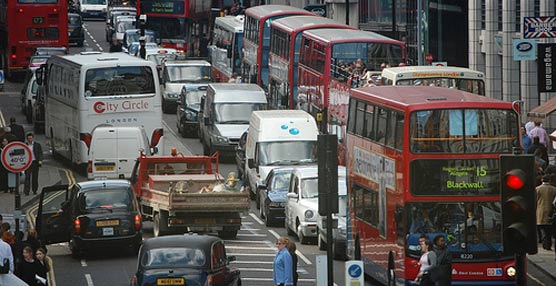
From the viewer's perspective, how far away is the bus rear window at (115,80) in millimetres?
45875

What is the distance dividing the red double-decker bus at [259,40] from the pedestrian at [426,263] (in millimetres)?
33413

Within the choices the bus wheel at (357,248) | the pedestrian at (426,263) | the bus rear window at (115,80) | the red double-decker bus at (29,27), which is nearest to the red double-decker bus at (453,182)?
the pedestrian at (426,263)

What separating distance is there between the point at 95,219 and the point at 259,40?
27308mm

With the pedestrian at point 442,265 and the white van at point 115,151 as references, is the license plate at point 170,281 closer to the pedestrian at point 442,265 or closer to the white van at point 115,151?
the pedestrian at point 442,265

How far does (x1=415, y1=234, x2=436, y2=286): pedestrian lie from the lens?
23969 mm

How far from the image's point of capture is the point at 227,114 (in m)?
48.9

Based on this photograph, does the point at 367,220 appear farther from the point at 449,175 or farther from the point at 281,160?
the point at 281,160

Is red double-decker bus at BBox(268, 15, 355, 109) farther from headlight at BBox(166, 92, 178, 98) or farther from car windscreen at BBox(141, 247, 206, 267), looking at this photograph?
car windscreen at BBox(141, 247, 206, 267)

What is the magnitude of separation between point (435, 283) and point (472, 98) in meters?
3.91

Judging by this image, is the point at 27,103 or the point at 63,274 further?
the point at 27,103

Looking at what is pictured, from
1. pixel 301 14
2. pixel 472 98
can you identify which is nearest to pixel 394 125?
pixel 472 98

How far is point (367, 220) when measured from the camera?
2867cm

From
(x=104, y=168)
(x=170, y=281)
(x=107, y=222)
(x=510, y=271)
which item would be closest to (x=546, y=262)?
(x=510, y=271)

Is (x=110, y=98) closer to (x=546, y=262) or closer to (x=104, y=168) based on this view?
(x=104, y=168)
